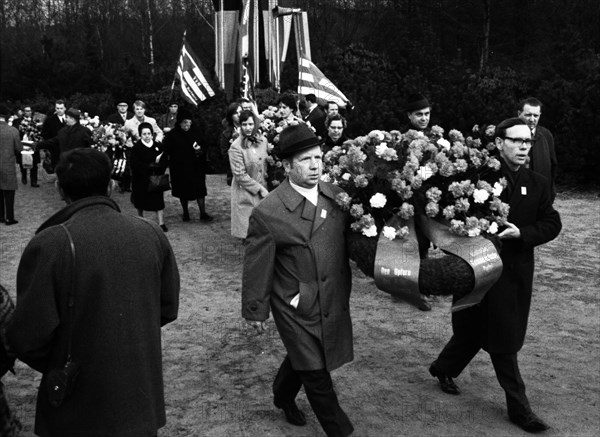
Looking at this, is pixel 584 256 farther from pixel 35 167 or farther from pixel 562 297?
pixel 35 167

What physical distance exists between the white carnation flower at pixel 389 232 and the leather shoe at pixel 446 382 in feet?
4.99

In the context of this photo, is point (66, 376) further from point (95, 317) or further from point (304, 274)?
point (304, 274)

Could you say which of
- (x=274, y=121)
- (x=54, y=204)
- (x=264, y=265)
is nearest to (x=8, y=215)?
(x=54, y=204)

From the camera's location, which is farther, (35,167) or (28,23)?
(28,23)

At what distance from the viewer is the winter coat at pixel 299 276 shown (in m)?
4.45

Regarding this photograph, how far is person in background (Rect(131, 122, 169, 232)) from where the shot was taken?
11383 mm

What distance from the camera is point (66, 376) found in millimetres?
3221

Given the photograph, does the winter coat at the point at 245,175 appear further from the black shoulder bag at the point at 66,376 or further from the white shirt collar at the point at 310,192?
the black shoulder bag at the point at 66,376

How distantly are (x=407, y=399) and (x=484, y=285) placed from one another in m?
1.40

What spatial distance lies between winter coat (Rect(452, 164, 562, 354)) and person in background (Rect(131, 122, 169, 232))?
286 inches

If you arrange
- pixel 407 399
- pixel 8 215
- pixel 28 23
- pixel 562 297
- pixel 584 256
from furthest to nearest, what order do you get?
pixel 28 23 → pixel 8 215 → pixel 584 256 → pixel 562 297 → pixel 407 399

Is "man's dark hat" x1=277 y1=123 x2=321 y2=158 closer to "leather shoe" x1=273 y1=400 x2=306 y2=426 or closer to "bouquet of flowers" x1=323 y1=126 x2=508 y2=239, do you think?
"bouquet of flowers" x1=323 y1=126 x2=508 y2=239

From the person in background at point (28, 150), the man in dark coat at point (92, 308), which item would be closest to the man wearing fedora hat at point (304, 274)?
the man in dark coat at point (92, 308)

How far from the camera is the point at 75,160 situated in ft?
11.1
